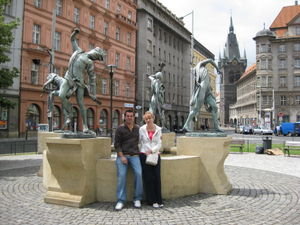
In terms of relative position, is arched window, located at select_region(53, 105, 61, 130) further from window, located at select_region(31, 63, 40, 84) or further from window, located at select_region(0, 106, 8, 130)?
window, located at select_region(0, 106, 8, 130)

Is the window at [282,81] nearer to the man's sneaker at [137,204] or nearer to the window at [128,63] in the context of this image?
the window at [128,63]

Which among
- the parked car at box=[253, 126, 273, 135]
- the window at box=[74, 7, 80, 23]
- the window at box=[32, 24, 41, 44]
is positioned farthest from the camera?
the parked car at box=[253, 126, 273, 135]

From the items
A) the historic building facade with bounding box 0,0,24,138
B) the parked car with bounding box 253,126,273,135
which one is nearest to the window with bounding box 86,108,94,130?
the historic building facade with bounding box 0,0,24,138

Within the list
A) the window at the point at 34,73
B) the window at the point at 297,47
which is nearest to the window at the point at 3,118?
the window at the point at 34,73

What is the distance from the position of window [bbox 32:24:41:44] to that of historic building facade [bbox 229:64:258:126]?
55166 millimetres

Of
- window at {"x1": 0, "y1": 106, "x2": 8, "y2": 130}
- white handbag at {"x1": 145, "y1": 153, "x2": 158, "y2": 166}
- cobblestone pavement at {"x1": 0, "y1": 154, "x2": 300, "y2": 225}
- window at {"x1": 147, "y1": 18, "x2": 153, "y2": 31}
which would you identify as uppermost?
window at {"x1": 147, "y1": 18, "x2": 153, "y2": 31}

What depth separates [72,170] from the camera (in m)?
6.64

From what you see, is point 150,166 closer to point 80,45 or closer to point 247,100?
point 80,45

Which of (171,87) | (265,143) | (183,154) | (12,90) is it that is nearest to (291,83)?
(171,87)

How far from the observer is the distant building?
63094 millimetres

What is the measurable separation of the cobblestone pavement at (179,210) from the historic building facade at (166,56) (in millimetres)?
36951

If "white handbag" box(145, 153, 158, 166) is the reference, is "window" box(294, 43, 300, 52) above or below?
above

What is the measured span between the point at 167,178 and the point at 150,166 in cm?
86

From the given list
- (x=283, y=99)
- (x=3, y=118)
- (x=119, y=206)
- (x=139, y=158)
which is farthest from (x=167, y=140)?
(x=283, y=99)
